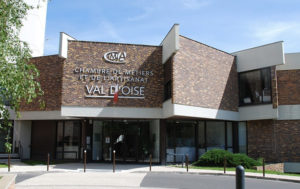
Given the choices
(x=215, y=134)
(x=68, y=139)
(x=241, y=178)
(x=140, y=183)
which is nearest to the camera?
(x=241, y=178)

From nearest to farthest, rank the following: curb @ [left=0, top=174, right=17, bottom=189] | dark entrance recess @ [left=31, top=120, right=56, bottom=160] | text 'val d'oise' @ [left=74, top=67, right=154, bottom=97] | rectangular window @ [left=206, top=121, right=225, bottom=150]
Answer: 1. curb @ [left=0, top=174, right=17, bottom=189]
2. text 'val d'oise' @ [left=74, top=67, right=154, bottom=97]
3. rectangular window @ [left=206, top=121, right=225, bottom=150]
4. dark entrance recess @ [left=31, top=120, right=56, bottom=160]

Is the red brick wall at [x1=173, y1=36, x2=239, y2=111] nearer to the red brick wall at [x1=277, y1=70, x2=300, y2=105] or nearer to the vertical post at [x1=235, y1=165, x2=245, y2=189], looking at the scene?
the red brick wall at [x1=277, y1=70, x2=300, y2=105]

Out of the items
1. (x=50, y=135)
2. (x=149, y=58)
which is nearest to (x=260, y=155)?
(x=149, y=58)

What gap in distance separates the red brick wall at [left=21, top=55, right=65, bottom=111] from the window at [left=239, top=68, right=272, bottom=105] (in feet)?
43.2

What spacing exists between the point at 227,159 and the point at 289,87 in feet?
23.0

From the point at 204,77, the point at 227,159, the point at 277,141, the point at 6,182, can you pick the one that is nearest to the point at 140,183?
the point at 6,182

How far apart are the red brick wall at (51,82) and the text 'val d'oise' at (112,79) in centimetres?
300

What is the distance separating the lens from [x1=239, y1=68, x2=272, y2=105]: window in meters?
21.0

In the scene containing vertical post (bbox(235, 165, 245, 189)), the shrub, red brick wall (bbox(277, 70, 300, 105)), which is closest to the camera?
vertical post (bbox(235, 165, 245, 189))

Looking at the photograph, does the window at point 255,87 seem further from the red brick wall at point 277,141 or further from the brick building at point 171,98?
the red brick wall at point 277,141

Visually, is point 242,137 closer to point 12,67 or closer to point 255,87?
point 255,87

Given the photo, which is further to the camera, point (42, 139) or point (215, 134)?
point (42, 139)

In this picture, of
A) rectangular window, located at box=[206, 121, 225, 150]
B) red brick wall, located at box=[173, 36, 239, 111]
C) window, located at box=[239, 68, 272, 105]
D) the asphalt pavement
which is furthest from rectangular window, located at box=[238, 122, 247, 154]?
the asphalt pavement

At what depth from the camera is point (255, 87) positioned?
851 inches
